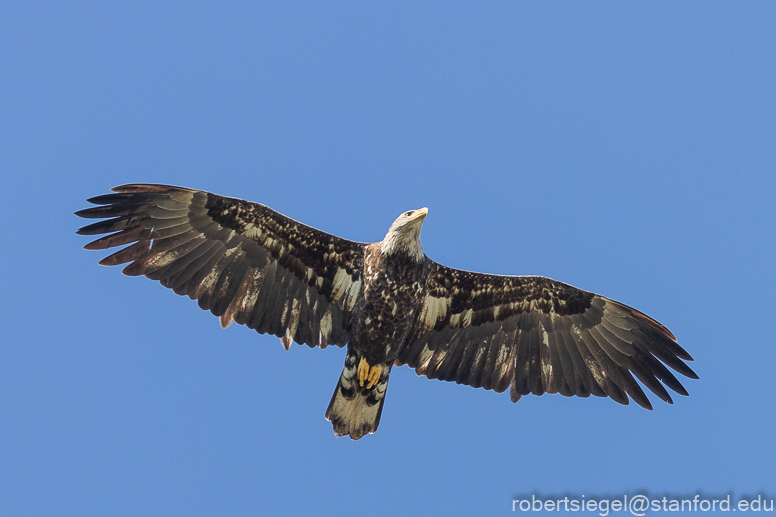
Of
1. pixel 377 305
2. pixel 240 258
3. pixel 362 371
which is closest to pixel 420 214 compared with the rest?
pixel 377 305

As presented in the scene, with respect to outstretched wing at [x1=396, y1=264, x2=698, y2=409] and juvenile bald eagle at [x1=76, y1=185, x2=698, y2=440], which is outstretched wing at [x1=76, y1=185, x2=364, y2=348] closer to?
juvenile bald eagle at [x1=76, y1=185, x2=698, y2=440]

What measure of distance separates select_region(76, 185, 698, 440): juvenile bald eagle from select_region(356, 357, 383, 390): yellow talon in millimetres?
24

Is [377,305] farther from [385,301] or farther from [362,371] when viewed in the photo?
[362,371]

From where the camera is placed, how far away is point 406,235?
12.1m

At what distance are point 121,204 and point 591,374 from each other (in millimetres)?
8156

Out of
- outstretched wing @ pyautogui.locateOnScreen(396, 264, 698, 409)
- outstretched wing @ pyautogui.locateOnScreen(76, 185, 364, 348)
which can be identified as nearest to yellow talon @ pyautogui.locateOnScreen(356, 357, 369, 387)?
outstretched wing @ pyautogui.locateOnScreen(76, 185, 364, 348)

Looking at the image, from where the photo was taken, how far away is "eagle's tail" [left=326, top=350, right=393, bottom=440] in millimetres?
12438

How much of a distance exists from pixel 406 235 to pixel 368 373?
2.27 m

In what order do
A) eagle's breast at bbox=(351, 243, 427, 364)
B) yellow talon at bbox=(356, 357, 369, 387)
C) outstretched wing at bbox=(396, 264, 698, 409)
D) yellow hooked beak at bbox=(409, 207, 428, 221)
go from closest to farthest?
yellow hooked beak at bbox=(409, 207, 428, 221) < eagle's breast at bbox=(351, 243, 427, 364) < yellow talon at bbox=(356, 357, 369, 387) < outstretched wing at bbox=(396, 264, 698, 409)

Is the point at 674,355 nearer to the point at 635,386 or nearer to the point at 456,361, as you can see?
the point at 635,386

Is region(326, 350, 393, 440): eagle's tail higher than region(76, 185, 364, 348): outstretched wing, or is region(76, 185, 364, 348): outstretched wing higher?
region(76, 185, 364, 348): outstretched wing

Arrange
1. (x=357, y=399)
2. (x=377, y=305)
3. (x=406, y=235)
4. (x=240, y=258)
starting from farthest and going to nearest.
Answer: (x=240, y=258)
(x=357, y=399)
(x=377, y=305)
(x=406, y=235)

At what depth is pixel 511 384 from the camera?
13445 mm

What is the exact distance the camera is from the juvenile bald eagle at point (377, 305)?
12.3m
